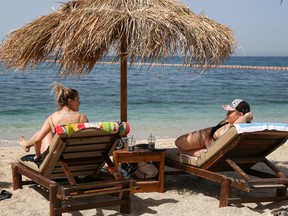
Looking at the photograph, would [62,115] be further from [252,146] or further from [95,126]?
[252,146]

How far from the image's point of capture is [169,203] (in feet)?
16.2

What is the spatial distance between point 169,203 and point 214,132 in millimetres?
805

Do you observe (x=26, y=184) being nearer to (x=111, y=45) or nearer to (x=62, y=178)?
(x=62, y=178)

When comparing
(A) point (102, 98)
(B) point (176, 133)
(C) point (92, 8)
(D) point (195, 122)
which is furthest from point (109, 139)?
(A) point (102, 98)

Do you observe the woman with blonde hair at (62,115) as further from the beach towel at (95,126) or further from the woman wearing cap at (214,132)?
the woman wearing cap at (214,132)

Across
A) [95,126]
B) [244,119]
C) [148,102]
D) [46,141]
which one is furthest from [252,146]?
[148,102]

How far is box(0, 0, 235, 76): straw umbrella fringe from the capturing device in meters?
5.04

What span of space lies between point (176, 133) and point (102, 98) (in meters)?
9.00

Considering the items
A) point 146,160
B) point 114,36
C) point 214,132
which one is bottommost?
point 146,160

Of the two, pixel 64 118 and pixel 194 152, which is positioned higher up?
pixel 64 118

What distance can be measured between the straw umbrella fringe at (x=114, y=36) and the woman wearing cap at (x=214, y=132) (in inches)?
21.4

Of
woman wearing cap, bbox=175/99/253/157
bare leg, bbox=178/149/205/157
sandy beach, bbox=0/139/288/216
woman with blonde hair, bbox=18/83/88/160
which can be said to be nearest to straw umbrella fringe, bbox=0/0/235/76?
woman with blonde hair, bbox=18/83/88/160

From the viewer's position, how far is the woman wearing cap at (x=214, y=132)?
5074 mm

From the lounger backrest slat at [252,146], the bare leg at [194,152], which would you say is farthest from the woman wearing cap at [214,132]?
the lounger backrest slat at [252,146]
